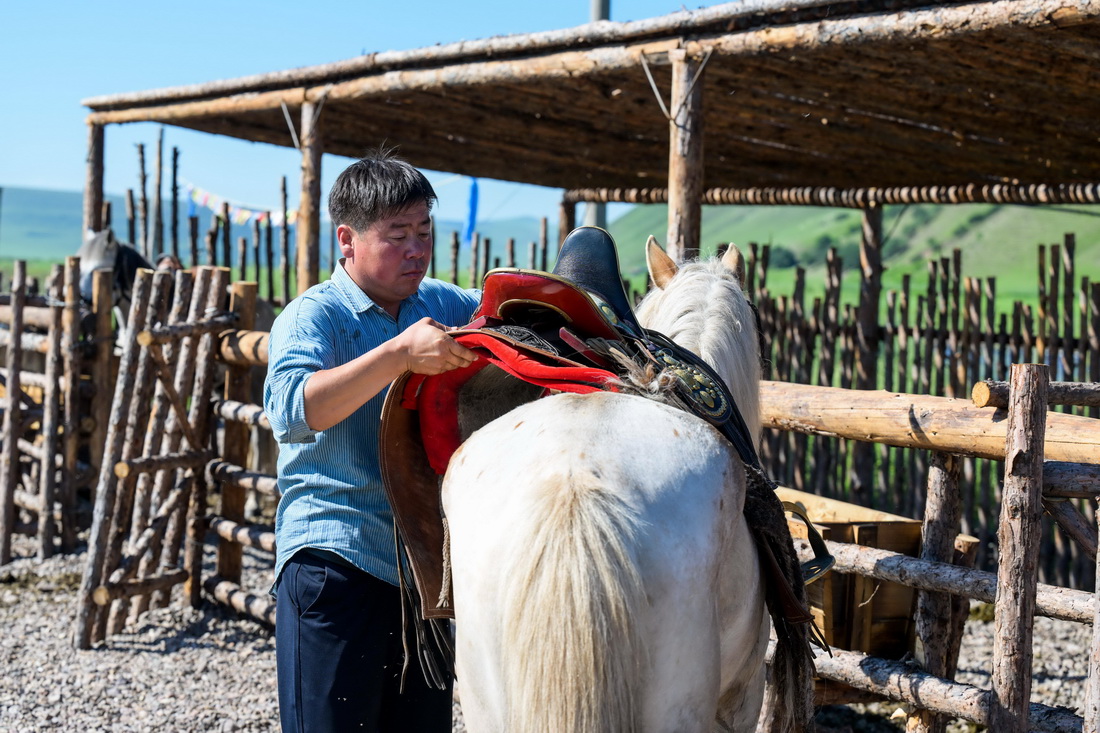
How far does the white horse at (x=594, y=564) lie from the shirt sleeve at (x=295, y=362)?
1.18 feet

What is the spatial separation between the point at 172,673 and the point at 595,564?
371 cm

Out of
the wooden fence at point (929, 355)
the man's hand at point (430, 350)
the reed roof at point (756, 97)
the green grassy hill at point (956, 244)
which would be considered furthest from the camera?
the green grassy hill at point (956, 244)

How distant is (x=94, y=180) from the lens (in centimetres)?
849

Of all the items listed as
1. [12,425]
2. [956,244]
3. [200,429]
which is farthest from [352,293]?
[956,244]

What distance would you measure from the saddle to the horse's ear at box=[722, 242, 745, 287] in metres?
0.68

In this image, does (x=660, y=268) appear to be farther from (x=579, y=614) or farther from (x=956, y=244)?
(x=956, y=244)

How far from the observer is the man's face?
2238mm

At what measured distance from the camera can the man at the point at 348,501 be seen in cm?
221

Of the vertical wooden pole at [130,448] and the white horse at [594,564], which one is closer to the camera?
the white horse at [594,564]

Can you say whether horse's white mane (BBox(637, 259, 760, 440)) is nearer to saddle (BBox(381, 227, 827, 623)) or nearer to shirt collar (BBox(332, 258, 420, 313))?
saddle (BBox(381, 227, 827, 623))

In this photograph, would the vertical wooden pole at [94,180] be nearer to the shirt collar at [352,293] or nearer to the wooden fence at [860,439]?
the wooden fence at [860,439]

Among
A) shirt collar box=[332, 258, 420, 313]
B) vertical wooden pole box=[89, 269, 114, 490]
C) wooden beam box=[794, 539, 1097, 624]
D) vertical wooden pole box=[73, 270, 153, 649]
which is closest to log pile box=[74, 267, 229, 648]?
vertical wooden pole box=[73, 270, 153, 649]

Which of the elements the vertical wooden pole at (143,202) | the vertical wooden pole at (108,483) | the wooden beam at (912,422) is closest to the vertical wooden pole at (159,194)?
the vertical wooden pole at (143,202)

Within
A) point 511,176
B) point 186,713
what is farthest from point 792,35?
point 511,176
